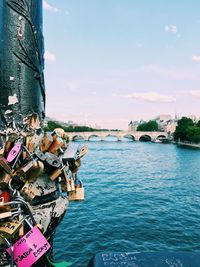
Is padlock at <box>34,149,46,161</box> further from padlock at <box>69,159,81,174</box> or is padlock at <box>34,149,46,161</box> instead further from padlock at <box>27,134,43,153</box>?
padlock at <box>69,159,81,174</box>

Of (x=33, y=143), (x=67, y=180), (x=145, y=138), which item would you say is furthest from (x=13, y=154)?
(x=145, y=138)

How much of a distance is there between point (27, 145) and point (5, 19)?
3.95 feet

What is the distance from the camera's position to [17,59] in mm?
2781

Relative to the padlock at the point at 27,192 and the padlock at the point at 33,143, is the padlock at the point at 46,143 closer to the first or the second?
the padlock at the point at 33,143

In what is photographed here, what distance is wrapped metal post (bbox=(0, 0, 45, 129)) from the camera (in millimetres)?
2734

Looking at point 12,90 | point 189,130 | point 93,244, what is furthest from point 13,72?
point 189,130

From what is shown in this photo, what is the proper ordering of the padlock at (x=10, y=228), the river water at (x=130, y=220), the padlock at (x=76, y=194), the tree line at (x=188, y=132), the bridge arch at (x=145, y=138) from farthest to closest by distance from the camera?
1. the bridge arch at (x=145, y=138)
2. the tree line at (x=188, y=132)
3. the river water at (x=130, y=220)
4. the padlock at (x=76, y=194)
5. the padlock at (x=10, y=228)

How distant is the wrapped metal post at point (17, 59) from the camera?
273cm

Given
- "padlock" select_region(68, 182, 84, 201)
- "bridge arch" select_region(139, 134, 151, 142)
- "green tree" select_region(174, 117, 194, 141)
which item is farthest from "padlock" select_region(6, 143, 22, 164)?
"bridge arch" select_region(139, 134, 151, 142)

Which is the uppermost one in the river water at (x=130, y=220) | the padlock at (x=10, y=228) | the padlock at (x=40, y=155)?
the padlock at (x=40, y=155)

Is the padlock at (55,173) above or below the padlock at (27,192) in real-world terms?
above

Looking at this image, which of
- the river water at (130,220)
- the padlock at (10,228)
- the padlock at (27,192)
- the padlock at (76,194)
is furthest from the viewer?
the river water at (130,220)

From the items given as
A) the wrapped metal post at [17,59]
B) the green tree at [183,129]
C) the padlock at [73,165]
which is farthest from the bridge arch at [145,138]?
the padlock at [73,165]

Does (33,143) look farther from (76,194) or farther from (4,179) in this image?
(76,194)
